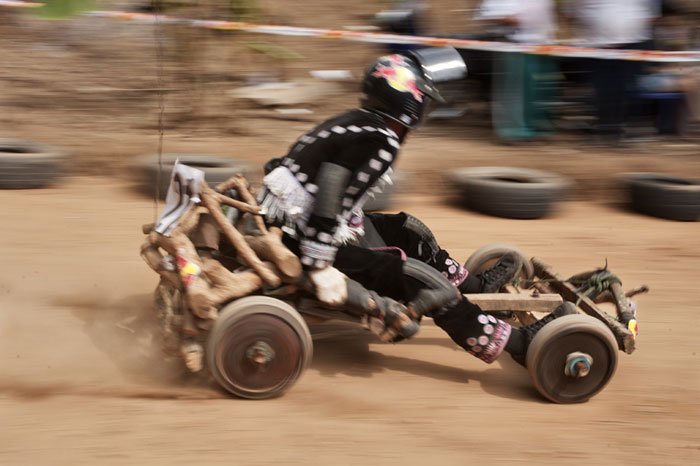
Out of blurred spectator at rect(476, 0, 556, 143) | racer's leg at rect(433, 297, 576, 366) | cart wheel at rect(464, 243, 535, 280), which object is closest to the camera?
racer's leg at rect(433, 297, 576, 366)

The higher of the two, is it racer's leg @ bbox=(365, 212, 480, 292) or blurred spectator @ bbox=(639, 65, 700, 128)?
blurred spectator @ bbox=(639, 65, 700, 128)

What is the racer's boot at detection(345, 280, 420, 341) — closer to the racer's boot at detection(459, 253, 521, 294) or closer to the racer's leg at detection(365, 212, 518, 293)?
the racer's leg at detection(365, 212, 518, 293)

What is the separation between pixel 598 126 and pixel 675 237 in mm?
2263

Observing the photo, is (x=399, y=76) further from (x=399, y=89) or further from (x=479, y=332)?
(x=479, y=332)

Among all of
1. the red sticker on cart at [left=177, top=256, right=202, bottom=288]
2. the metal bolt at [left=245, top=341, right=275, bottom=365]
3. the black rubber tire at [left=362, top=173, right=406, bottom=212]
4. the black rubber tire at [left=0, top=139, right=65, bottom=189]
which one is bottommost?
the black rubber tire at [left=0, top=139, right=65, bottom=189]

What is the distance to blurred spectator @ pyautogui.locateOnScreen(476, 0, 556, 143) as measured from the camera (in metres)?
8.99

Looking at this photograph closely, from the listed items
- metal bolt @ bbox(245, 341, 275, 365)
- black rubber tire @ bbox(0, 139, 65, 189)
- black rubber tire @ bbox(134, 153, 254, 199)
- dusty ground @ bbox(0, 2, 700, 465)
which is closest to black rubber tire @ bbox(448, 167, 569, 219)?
dusty ground @ bbox(0, 2, 700, 465)

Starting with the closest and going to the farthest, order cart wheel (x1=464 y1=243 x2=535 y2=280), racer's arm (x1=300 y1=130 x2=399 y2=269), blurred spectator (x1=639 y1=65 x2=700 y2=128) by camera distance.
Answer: racer's arm (x1=300 y1=130 x2=399 y2=269)
cart wheel (x1=464 y1=243 x2=535 y2=280)
blurred spectator (x1=639 y1=65 x2=700 y2=128)

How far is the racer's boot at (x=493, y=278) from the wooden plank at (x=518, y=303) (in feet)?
1.61

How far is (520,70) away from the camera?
9250 millimetres

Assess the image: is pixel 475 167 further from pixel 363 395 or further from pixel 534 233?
pixel 363 395

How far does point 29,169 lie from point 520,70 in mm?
5032

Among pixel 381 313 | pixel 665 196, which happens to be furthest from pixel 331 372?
pixel 665 196

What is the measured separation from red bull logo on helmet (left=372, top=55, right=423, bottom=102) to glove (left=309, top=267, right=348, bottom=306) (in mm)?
949
